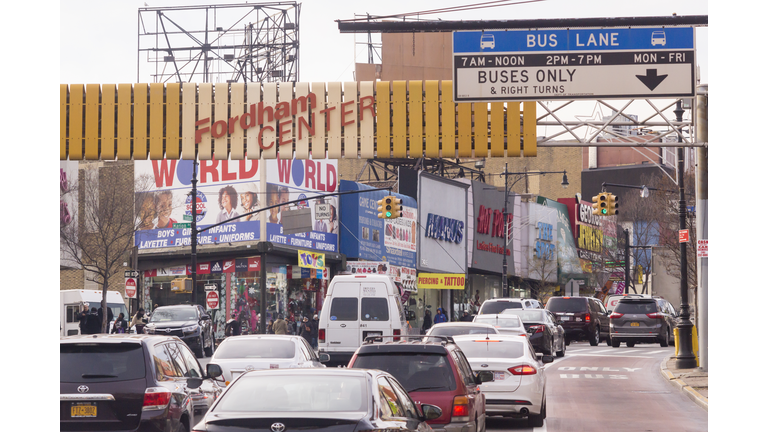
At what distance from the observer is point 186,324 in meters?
33.5

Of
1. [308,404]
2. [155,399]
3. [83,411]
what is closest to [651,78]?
[155,399]

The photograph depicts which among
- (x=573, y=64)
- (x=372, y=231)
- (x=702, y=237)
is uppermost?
(x=573, y=64)

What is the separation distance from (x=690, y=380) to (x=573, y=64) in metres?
8.69

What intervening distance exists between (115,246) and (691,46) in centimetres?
3315

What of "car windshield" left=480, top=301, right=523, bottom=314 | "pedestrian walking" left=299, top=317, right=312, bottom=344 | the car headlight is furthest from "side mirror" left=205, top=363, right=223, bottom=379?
"pedestrian walking" left=299, top=317, right=312, bottom=344

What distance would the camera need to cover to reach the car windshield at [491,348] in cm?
1556

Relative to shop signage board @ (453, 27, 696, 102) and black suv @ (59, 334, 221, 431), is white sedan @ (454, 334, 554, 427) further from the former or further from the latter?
black suv @ (59, 334, 221, 431)

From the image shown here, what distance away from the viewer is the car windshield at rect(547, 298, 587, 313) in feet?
131

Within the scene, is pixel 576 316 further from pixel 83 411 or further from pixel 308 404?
pixel 308 404

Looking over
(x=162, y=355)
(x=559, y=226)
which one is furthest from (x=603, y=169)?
(x=162, y=355)

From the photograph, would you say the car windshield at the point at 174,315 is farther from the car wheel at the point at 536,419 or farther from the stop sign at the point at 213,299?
the car wheel at the point at 536,419

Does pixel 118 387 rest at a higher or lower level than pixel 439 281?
higher

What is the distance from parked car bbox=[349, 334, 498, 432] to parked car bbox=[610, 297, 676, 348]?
27804mm

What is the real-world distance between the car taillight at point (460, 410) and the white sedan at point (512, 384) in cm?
391
